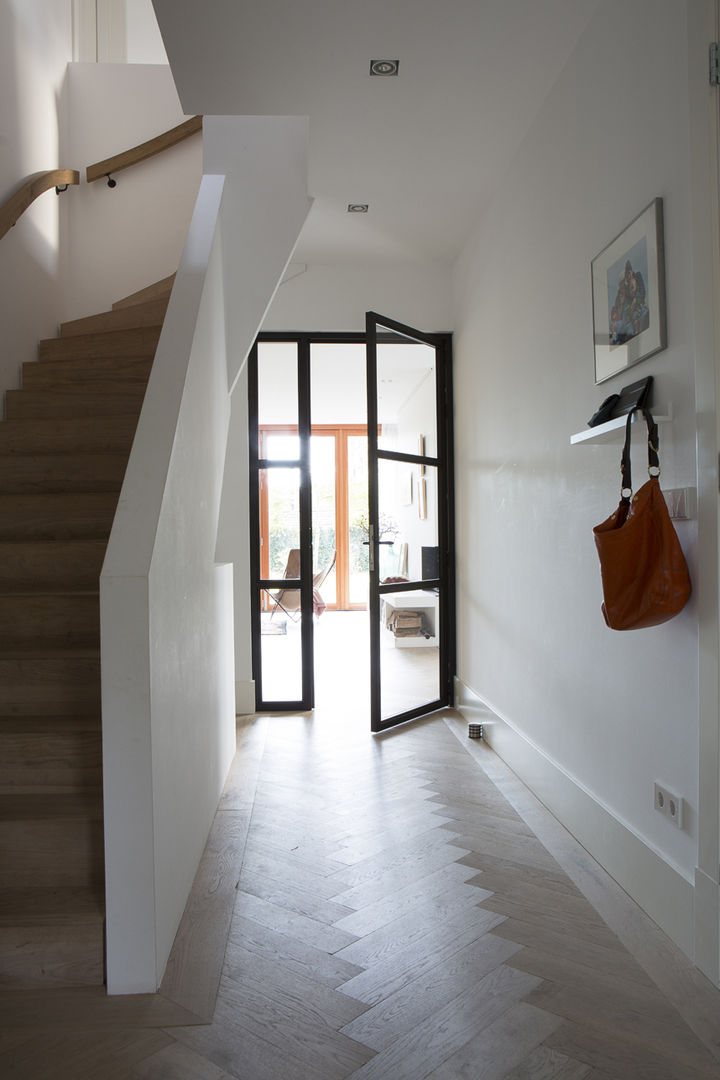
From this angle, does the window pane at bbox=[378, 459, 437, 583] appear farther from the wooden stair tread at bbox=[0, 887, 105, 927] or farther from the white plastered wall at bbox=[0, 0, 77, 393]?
the wooden stair tread at bbox=[0, 887, 105, 927]

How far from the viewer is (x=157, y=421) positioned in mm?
2156

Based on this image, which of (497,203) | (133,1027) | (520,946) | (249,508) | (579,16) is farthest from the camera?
(249,508)

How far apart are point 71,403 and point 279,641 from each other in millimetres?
2205

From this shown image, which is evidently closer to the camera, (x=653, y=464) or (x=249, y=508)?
(x=653, y=464)

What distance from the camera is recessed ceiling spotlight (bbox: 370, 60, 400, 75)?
2816mm

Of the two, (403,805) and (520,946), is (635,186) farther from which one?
(403,805)

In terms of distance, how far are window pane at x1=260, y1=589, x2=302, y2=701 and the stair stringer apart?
143 cm

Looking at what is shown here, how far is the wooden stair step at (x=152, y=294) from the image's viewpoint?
13.1 feet

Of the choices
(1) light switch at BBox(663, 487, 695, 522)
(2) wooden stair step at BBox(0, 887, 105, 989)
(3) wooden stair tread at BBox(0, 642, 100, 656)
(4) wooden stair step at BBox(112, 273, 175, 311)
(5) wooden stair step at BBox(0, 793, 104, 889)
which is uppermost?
(4) wooden stair step at BBox(112, 273, 175, 311)

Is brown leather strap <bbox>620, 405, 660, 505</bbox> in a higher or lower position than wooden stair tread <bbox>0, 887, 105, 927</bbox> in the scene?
higher

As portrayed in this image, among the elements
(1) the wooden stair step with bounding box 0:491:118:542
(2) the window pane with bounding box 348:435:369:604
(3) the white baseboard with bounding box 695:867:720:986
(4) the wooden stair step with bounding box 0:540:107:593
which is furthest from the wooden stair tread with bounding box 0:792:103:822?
(2) the window pane with bounding box 348:435:369:604

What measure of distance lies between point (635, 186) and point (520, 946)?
214 cm

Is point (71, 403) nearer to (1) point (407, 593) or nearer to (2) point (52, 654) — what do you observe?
(2) point (52, 654)

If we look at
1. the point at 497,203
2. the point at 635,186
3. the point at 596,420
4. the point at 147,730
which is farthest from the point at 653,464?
the point at 497,203
